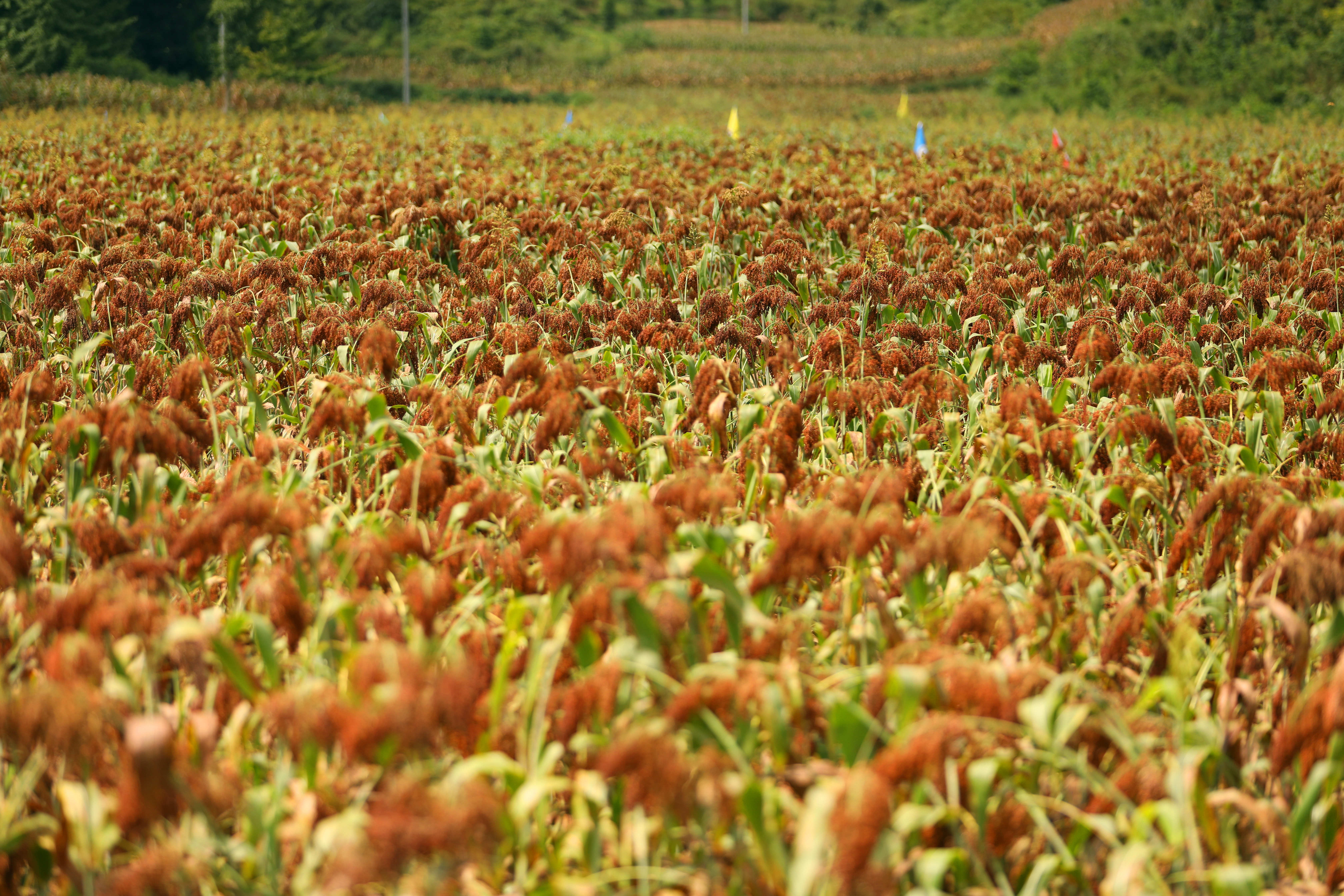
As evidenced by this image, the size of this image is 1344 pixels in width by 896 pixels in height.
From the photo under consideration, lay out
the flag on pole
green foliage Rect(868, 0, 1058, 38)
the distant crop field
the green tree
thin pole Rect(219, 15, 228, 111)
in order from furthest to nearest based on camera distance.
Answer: green foliage Rect(868, 0, 1058, 38)
the distant crop field
the green tree
thin pole Rect(219, 15, 228, 111)
the flag on pole

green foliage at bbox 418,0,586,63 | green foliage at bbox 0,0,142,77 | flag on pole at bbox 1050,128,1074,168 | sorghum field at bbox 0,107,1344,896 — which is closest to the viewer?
sorghum field at bbox 0,107,1344,896

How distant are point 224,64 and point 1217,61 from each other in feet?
92.7

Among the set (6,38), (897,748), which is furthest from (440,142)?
(6,38)

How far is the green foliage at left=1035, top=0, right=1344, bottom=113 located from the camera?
2888cm

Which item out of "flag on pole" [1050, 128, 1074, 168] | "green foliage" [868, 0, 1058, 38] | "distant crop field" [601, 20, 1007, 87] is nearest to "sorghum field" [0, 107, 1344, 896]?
"flag on pole" [1050, 128, 1074, 168]

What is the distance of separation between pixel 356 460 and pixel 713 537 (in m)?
1.78

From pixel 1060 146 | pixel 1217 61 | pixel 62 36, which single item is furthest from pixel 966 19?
pixel 1060 146

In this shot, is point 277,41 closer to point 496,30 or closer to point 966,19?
point 496,30

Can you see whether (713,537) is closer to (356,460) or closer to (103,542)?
(103,542)

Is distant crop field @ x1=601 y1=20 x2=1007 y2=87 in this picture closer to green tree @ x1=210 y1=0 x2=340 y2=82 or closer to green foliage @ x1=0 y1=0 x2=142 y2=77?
green tree @ x1=210 y1=0 x2=340 y2=82

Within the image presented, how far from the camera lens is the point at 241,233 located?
764 cm

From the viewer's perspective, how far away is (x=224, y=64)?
3206cm

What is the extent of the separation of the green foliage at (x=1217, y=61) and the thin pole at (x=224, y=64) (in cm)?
2378

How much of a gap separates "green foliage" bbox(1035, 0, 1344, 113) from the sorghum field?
89.4 ft
